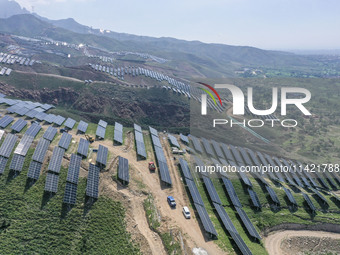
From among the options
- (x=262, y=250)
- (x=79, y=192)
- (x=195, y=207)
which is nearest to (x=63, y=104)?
(x=79, y=192)

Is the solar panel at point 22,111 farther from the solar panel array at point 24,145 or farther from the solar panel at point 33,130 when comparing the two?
the solar panel array at point 24,145

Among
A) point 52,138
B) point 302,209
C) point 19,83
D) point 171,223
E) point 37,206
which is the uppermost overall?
point 19,83

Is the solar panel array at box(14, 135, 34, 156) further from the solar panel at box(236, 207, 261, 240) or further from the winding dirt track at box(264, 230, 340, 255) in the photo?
the winding dirt track at box(264, 230, 340, 255)

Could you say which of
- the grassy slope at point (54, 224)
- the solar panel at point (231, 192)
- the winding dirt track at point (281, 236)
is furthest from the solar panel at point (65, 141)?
the winding dirt track at point (281, 236)

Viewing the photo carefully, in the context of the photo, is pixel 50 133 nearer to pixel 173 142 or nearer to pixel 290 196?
pixel 173 142

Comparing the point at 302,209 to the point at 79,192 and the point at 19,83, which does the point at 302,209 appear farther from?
the point at 19,83

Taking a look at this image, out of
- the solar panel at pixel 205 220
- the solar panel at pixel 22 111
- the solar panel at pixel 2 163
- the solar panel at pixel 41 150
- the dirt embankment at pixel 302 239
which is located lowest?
the dirt embankment at pixel 302 239

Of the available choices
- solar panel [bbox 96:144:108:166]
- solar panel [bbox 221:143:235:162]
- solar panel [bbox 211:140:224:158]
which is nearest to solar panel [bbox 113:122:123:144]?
solar panel [bbox 96:144:108:166]
